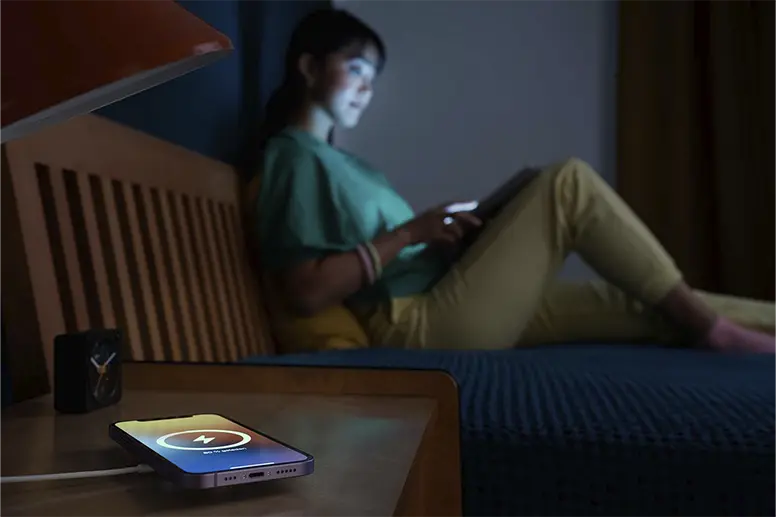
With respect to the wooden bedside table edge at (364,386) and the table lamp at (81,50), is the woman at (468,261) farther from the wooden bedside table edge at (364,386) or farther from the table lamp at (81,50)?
the table lamp at (81,50)

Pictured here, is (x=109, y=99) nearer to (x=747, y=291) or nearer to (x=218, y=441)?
(x=218, y=441)

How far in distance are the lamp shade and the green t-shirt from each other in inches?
36.8

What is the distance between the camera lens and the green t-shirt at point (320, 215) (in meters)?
1.28

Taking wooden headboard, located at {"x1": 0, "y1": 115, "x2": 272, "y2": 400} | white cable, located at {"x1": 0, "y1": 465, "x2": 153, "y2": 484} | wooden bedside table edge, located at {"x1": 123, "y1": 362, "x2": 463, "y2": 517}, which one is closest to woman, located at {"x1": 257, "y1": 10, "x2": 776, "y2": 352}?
wooden headboard, located at {"x1": 0, "y1": 115, "x2": 272, "y2": 400}

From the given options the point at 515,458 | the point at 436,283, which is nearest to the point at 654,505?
the point at 515,458

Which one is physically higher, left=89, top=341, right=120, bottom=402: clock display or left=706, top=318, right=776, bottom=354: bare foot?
left=89, top=341, right=120, bottom=402: clock display

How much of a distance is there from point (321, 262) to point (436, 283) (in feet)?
0.85

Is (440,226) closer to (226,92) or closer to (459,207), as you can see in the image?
(459,207)

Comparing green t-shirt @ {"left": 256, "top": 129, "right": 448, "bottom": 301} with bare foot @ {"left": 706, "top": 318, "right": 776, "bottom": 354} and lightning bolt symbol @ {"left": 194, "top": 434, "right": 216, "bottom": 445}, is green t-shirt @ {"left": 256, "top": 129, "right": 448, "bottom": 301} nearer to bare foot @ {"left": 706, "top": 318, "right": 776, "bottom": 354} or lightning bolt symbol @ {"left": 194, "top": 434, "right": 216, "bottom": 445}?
bare foot @ {"left": 706, "top": 318, "right": 776, "bottom": 354}

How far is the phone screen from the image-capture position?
15.6 inches

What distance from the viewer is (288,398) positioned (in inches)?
26.3

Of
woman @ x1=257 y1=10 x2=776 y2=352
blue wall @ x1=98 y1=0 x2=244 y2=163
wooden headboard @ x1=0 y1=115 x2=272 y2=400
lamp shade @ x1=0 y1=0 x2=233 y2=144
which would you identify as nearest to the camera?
lamp shade @ x1=0 y1=0 x2=233 y2=144

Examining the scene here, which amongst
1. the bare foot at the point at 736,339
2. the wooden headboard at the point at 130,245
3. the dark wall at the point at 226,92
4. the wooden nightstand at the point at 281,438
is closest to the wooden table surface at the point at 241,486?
the wooden nightstand at the point at 281,438

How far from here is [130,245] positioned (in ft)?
3.30
